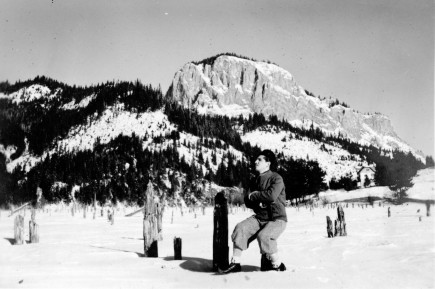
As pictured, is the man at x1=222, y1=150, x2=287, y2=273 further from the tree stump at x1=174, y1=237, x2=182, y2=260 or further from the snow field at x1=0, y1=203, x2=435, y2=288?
the tree stump at x1=174, y1=237, x2=182, y2=260

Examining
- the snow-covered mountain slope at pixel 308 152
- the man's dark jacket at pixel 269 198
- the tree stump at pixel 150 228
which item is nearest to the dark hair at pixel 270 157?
the man's dark jacket at pixel 269 198

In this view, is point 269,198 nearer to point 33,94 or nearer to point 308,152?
point 308,152

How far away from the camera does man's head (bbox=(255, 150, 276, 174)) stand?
22.3 ft

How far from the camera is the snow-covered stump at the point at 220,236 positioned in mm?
6659

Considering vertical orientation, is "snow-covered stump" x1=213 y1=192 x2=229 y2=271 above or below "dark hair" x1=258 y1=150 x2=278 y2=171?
below

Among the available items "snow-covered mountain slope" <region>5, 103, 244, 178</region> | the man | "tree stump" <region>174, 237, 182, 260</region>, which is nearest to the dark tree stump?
the man

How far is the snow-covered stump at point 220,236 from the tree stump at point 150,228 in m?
2.75

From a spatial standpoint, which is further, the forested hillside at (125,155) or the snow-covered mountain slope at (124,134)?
the snow-covered mountain slope at (124,134)

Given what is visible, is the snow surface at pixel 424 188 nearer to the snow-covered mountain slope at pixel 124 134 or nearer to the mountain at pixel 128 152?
the mountain at pixel 128 152

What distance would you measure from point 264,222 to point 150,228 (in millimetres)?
3744

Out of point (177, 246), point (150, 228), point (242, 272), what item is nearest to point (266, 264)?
point (242, 272)

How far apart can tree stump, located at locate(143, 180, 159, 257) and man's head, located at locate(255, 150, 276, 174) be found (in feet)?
11.7

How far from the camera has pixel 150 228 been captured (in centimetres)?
938

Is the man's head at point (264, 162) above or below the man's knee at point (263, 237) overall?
above
